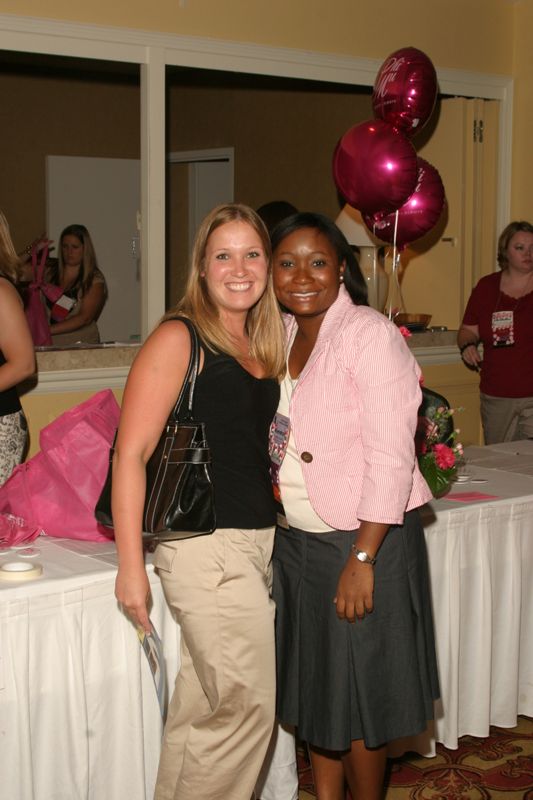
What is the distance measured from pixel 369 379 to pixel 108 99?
6364 millimetres

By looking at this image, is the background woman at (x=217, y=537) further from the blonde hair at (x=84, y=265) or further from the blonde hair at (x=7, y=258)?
the blonde hair at (x=84, y=265)

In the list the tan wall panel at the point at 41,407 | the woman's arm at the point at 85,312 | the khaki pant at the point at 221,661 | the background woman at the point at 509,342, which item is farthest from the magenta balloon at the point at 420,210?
the khaki pant at the point at 221,661

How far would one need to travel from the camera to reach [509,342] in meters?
4.76

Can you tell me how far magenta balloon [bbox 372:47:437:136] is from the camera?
4.36m

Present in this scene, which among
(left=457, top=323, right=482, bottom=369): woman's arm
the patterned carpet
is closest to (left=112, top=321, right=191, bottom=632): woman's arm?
the patterned carpet

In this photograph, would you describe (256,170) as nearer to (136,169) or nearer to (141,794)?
(136,169)

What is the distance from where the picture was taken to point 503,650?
290 centimetres

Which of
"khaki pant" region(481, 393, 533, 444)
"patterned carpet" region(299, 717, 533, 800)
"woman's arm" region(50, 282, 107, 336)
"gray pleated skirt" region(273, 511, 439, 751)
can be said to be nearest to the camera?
"gray pleated skirt" region(273, 511, 439, 751)

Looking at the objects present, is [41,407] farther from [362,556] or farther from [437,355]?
[362,556]

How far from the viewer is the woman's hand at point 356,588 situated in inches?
79.8

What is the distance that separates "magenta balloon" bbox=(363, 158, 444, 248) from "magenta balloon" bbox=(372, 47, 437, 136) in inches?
8.7

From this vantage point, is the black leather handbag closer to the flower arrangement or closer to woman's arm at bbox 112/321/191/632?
woman's arm at bbox 112/321/191/632

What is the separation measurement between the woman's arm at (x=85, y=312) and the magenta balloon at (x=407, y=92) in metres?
2.14

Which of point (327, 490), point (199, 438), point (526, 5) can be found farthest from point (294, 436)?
point (526, 5)
